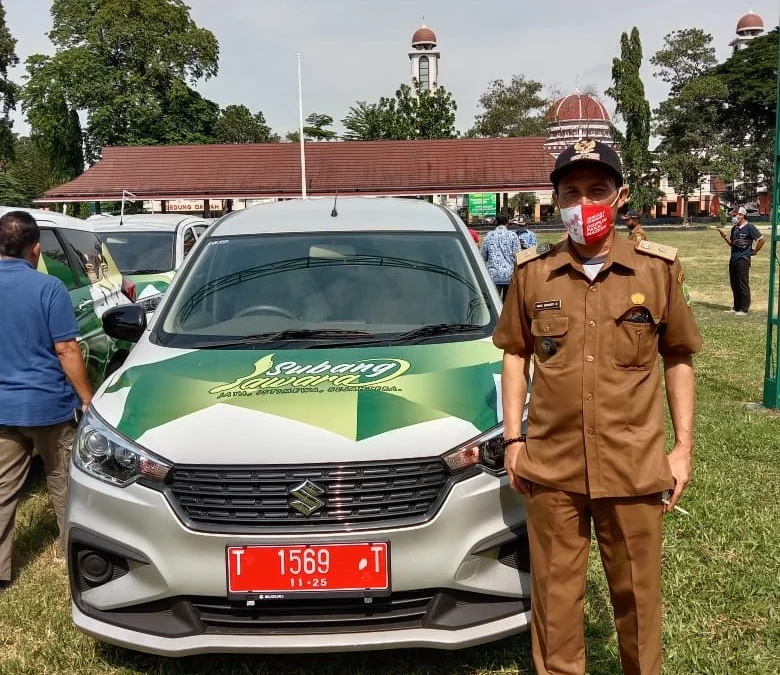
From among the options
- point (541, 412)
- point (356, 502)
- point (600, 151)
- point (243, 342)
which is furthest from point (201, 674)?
point (600, 151)

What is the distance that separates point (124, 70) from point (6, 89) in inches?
258

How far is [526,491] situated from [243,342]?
1.50m

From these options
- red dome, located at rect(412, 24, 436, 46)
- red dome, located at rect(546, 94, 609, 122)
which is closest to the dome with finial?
red dome, located at rect(412, 24, 436, 46)

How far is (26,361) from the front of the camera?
3943 millimetres

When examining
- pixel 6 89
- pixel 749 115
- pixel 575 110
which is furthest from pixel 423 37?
pixel 6 89

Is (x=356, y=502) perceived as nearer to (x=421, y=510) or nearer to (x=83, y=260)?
(x=421, y=510)

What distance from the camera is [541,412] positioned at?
96.8 inches

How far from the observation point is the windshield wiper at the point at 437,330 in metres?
3.48

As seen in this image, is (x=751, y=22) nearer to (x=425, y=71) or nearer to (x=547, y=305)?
(x=425, y=71)

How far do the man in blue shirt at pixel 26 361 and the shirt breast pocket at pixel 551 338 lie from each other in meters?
2.48

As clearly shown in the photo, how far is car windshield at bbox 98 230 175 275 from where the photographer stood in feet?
A: 31.3

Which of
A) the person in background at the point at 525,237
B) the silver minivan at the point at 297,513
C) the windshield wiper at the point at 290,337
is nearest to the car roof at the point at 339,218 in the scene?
the windshield wiper at the point at 290,337

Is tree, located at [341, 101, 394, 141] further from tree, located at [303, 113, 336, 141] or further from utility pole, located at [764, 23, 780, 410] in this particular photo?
utility pole, located at [764, 23, 780, 410]

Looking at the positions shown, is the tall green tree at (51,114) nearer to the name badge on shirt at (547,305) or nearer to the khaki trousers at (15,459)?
the khaki trousers at (15,459)
